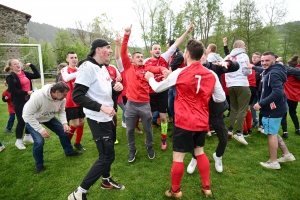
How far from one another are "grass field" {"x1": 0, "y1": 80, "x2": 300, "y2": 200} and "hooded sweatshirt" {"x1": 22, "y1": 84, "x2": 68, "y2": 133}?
3.17ft

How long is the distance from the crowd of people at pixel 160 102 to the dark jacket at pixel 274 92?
15 millimetres

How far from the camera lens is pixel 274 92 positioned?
126 inches

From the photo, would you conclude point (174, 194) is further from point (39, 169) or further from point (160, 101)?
point (39, 169)

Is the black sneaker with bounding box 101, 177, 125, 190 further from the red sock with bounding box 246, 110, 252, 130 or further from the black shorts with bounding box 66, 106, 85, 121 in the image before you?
the red sock with bounding box 246, 110, 252, 130

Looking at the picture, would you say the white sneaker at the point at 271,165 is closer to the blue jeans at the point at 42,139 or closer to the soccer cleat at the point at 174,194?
the soccer cleat at the point at 174,194

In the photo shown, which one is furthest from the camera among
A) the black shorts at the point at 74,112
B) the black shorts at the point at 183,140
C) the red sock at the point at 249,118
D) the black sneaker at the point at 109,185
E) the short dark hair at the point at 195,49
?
the red sock at the point at 249,118

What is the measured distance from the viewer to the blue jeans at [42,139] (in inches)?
137

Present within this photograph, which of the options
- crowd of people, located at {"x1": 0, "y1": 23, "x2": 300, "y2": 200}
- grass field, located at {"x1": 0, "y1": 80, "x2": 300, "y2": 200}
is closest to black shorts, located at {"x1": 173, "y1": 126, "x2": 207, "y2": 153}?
crowd of people, located at {"x1": 0, "y1": 23, "x2": 300, "y2": 200}

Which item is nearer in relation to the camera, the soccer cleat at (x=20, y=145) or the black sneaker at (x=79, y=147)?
the black sneaker at (x=79, y=147)

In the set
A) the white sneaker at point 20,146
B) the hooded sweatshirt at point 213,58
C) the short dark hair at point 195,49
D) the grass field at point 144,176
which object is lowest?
the grass field at point 144,176

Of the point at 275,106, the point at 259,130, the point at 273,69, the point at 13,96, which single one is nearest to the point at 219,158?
the point at 275,106

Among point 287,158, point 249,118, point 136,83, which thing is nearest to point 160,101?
point 136,83

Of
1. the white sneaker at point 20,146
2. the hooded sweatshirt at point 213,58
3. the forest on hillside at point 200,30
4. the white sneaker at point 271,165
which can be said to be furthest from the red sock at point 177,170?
the forest on hillside at point 200,30

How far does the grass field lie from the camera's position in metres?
2.85
